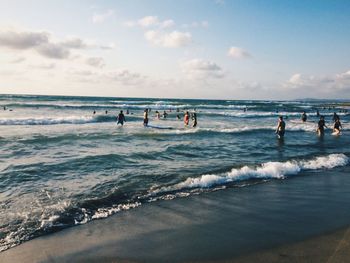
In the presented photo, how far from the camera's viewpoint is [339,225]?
23.8 ft

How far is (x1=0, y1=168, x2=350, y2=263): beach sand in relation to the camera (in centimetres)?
581

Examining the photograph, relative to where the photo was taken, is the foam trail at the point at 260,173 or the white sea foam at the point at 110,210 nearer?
the white sea foam at the point at 110,210

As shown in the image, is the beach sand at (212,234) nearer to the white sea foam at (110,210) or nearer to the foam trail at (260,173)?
the white sea foam at (110,210)

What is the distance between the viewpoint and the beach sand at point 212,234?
5.81 m

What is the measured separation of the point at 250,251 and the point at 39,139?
18.5m

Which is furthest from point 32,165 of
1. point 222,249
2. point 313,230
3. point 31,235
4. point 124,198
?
point 313,230

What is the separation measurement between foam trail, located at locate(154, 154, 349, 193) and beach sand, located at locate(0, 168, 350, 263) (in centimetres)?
125

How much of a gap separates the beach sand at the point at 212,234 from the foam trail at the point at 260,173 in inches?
49.2

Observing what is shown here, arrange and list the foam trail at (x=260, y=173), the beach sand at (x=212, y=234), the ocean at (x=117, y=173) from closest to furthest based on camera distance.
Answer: the beach sand at (x=212, y=234)
the ocean at (x=117, y=173)
the foam trail at (x=260, y=173)

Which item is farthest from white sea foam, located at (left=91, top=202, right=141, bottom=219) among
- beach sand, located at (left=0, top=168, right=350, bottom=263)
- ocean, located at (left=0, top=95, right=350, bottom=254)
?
beach sand, located at (left=0, top=168, right=350, bottom=263)

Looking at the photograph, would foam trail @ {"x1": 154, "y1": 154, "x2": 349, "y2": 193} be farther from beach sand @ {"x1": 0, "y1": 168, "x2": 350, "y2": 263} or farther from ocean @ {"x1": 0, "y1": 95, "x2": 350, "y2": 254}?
beach sand @ {"x1": 0, "y1": 168, "x2": 350, "y2": 263}

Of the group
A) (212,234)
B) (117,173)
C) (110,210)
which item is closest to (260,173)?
(117,173)

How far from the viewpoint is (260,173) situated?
488 inches

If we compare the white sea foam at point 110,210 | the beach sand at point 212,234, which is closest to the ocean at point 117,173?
the white sea foam at point 110,210
